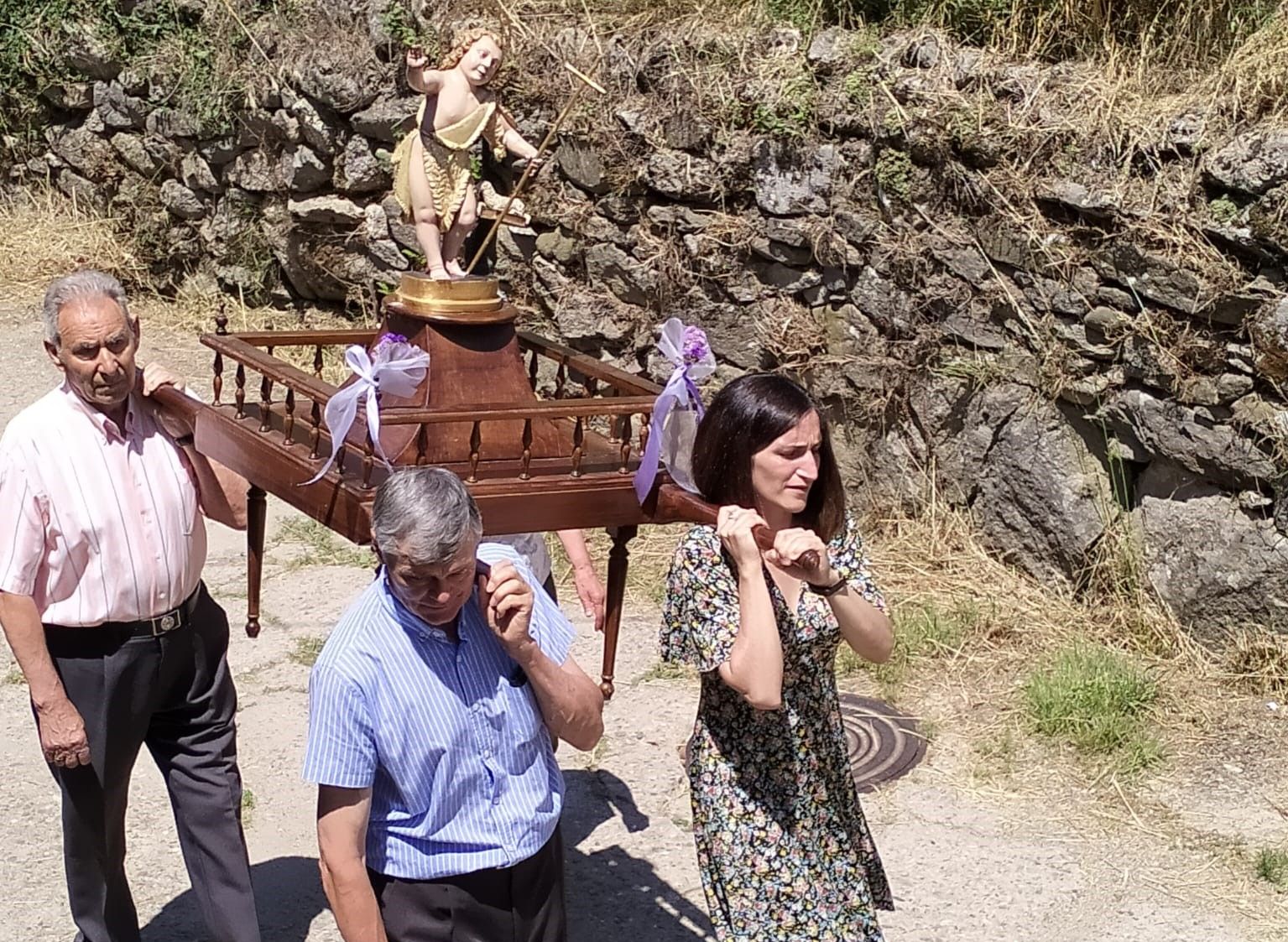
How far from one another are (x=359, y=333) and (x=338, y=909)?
1.66 metres

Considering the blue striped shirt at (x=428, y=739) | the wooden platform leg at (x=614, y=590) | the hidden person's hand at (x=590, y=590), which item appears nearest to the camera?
the blue striped shirt at (x=428, y=739)

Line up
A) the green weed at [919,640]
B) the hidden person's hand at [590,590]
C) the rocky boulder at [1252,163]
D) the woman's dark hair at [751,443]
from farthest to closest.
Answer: the green weed at [919,640]
the rocky boulder at [1252,163]
the hidden person's hand at [590,590]
the woman's dark hair at [751,443]

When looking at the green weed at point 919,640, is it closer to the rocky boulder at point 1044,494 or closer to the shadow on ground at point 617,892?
the rocky boulder at point 1044,494

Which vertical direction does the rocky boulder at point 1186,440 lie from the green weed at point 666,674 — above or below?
above

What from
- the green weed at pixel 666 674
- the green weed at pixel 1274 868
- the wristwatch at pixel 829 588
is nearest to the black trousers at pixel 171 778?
the wristwatch at pixel 829 588

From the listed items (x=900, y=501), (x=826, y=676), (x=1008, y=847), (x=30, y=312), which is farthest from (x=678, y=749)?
(x=30, y=312)

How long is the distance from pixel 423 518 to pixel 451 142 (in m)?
1.42

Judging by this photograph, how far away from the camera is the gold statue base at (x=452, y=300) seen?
3.39 metres

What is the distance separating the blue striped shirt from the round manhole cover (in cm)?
248

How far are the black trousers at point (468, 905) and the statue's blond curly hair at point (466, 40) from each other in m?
1.87

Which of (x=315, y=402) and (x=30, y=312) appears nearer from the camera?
(x=315, y=402)

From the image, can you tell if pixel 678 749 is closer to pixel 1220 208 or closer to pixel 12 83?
pixel 1220 208

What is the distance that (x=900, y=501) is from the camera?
22.6 feet

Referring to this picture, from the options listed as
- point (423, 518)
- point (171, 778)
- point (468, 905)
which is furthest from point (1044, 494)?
point (423, 518)
